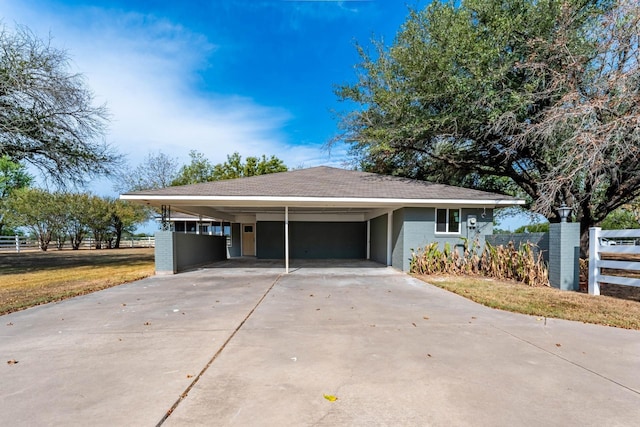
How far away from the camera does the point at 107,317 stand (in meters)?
5.09

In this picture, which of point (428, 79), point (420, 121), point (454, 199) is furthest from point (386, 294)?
point (428, 79)

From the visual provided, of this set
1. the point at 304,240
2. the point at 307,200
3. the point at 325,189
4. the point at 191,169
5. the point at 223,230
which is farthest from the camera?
the point at 191,169

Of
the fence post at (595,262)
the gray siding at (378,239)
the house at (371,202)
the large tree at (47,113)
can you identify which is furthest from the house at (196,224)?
the fence post at (595,262)

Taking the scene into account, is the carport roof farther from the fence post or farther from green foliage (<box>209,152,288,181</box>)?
green foliage (<box>209,152,288,181</box>)

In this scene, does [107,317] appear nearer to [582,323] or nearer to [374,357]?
[374,357]

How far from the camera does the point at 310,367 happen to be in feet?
10.5

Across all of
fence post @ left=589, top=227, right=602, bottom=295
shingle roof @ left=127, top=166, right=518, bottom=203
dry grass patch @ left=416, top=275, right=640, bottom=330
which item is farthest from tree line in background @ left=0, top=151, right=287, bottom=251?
fence post @ left=589, top=227, right=602, bottom=295

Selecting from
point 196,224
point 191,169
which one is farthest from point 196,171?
point 196,224

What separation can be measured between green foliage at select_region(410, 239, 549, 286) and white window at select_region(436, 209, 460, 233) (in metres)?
0.61

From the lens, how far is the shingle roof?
9688 mm

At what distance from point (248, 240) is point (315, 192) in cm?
928

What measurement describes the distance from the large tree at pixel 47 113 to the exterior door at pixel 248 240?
7.31m

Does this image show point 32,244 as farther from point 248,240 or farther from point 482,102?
point 482,102

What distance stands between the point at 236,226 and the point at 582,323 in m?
15.7
